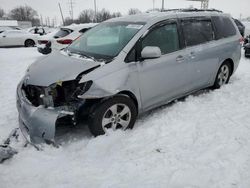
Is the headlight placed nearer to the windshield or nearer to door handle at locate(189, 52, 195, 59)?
the windshield

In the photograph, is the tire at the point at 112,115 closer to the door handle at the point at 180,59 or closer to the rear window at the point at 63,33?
the door handle at the point at 180,59

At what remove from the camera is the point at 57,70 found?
12.1 feet

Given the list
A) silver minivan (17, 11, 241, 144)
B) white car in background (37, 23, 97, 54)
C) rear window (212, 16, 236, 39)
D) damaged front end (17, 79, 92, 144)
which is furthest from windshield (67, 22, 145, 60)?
white car in background (37, 23, 97, 54)

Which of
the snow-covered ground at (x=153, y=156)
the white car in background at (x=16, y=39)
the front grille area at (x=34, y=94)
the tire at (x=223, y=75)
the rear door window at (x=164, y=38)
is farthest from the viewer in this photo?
the white car in background at (x=16, y=39)

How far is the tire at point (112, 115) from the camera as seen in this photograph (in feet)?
11.8

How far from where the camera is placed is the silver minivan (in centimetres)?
352

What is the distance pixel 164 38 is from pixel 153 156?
6.68 feet

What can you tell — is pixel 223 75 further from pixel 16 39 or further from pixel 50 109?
pixel 16 39

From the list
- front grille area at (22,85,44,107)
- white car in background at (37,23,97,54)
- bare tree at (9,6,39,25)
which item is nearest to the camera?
front grille area at (22,85,44,107)

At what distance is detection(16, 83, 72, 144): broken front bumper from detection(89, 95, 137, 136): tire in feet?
1.48

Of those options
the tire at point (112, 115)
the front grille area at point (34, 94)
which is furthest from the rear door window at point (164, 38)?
the front grille area at point (34, 94)

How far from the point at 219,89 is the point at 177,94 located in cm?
160

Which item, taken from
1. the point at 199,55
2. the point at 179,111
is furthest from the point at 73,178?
the point at 199,55

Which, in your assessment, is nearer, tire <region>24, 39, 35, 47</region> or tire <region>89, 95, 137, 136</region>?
tire <region>89, 95, 137, 136</region>
